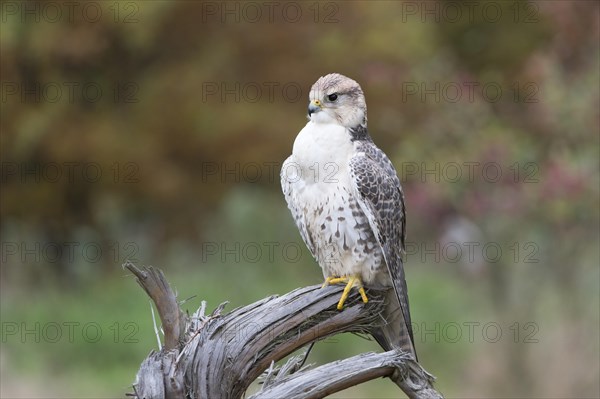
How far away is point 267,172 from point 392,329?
7.92m

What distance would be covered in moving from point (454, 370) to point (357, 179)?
574 cm

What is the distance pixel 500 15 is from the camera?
1524 cm

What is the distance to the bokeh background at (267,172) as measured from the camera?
31.3ft

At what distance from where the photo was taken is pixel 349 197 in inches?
199

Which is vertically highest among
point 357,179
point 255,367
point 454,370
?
point 357,179

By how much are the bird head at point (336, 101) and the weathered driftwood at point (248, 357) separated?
99 centimetres

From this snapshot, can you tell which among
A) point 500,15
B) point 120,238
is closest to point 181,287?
point 120,238

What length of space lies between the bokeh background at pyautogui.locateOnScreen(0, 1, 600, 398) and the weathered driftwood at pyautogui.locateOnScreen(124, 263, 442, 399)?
4860mm

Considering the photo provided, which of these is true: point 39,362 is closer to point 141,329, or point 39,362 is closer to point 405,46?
point 141,329
